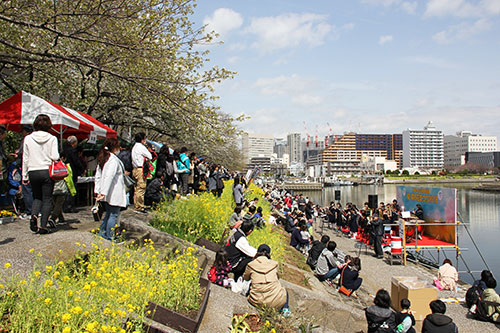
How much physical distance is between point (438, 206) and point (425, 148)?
180 m

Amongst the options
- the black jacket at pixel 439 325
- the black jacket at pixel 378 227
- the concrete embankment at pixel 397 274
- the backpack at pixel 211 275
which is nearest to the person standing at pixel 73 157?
the backpack at pixel 211 275

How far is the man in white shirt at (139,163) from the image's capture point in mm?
7688

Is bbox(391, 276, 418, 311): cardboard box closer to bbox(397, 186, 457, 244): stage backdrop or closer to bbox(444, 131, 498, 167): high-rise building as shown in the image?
bbox(397, 186, 457, 244): stage backdrop

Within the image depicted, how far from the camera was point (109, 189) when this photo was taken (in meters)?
5.52

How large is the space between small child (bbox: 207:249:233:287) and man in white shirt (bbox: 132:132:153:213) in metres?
2.90

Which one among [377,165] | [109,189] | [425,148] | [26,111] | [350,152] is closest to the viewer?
[109,189]

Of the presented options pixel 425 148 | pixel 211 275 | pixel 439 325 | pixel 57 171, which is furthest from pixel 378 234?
pixel 425 148

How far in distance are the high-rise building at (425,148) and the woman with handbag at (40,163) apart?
623ft

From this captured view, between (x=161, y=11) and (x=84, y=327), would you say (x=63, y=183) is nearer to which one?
(x=84, y=327)

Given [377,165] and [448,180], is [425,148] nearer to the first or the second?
[377,165]

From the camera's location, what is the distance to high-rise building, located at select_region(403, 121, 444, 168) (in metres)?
175

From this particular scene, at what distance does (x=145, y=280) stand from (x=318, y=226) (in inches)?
835

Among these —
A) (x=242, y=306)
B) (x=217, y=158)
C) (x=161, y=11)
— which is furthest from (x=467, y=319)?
(x=217, y=158)

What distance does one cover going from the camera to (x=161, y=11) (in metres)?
8.86
